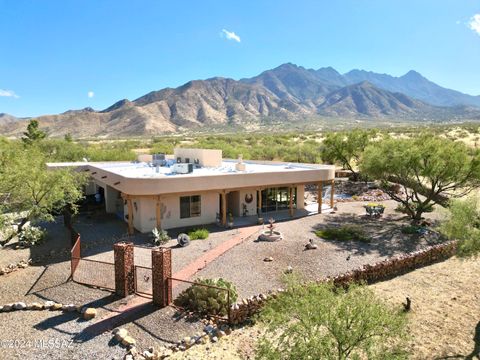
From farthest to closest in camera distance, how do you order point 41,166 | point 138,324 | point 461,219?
1. point 41,166
2. point 461,219
3. point 138,324

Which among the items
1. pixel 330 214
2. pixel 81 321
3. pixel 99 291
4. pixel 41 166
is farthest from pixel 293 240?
pixel 41 166

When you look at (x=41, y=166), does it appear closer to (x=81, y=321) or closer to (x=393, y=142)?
(x=81, y=321)

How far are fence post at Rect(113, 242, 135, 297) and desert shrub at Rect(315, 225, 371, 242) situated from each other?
37.3ft

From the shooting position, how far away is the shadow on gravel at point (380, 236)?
1872 cm

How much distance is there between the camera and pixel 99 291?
44.1 feet

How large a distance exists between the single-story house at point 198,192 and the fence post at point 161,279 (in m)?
7.89

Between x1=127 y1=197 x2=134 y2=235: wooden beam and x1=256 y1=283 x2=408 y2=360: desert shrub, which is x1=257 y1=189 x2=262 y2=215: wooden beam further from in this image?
x1=256 y1=283 x2=408 y2=360: desert shrub

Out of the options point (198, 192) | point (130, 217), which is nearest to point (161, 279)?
point (130, 217)

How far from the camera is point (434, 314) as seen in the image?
42.6 ft

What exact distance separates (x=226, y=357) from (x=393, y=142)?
848 inches

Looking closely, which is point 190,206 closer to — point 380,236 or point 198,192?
point 198,192

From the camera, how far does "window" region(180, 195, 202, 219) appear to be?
2211cm

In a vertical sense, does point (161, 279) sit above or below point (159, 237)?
above

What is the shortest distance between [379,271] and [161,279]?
9353 millimetres
